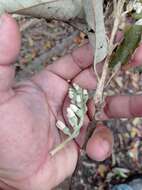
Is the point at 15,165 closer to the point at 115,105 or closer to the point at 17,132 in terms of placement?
the point at 17,132

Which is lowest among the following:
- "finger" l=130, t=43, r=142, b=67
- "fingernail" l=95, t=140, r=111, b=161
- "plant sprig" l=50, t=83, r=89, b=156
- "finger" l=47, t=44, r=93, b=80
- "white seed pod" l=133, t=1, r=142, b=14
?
"fingernail" l=95, t=140, r=111, b=161

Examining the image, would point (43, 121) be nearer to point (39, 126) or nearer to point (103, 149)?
point (39, 126)

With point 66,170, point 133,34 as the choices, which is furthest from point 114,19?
point 66,170

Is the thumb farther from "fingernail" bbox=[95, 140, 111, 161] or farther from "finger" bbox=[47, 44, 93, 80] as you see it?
"fingernail" bbox=[95, 140, 111, 161]

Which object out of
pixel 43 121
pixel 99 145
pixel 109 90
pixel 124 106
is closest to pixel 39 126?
pixel 43 121

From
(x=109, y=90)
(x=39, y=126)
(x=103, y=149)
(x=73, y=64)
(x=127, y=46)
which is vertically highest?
(x=127, y=46)

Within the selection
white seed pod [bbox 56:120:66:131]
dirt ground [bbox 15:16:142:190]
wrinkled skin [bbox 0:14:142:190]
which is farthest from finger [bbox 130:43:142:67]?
dirt ground [bbox 15:16:142:190]

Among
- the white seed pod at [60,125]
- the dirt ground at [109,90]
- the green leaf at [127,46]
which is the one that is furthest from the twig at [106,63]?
the dirt ground at [109,90]
